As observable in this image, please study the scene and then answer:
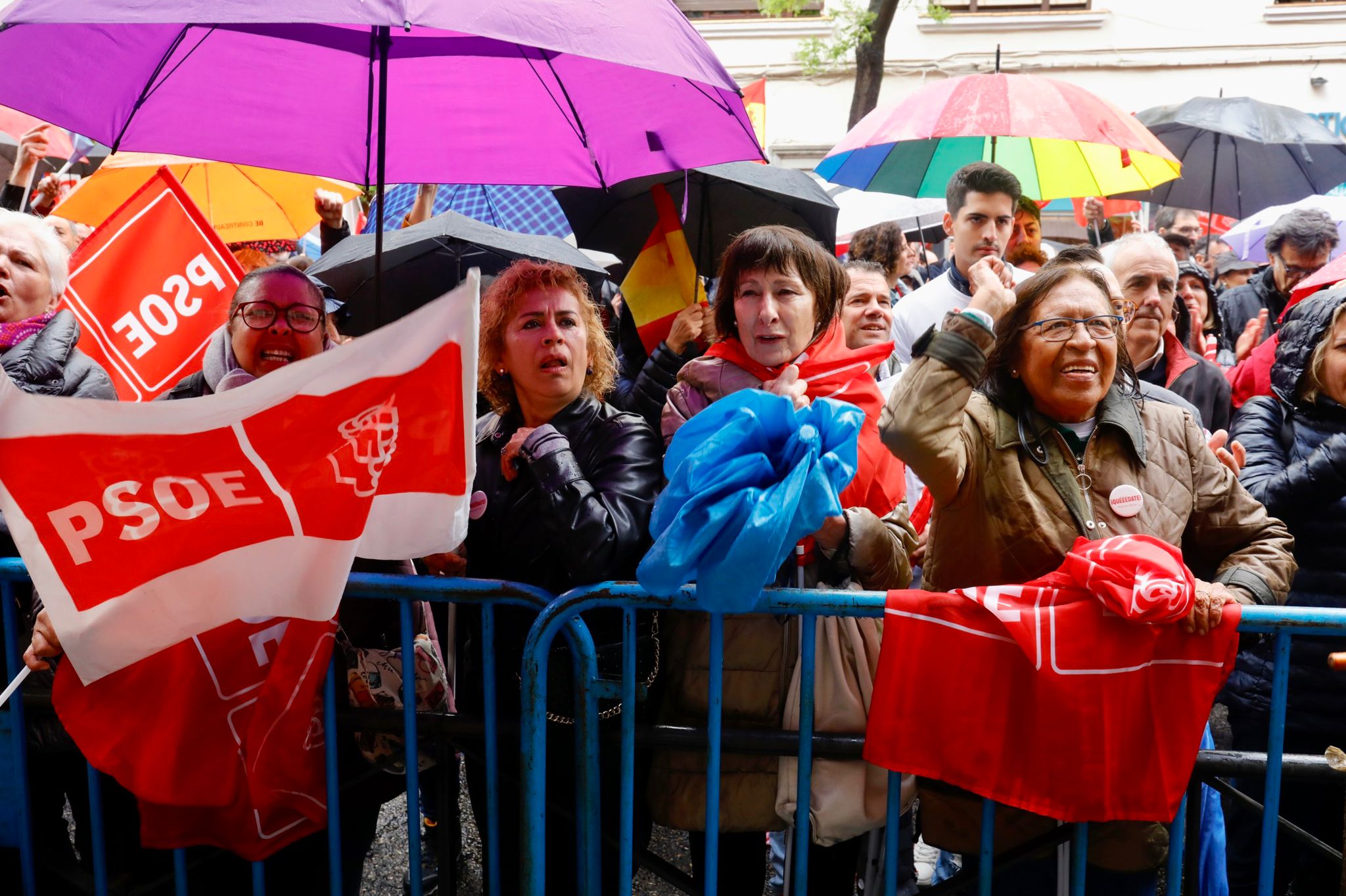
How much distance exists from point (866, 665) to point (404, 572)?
1212 millimetres

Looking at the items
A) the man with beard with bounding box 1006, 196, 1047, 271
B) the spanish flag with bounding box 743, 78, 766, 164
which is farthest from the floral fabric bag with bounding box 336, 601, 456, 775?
the spanish flag with bounding box 743, 78, 766, 164

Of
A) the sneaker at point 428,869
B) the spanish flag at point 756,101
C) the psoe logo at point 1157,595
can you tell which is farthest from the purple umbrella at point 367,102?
the spanish flag at point 756,101

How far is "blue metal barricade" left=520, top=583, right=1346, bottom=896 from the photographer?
8.22ft

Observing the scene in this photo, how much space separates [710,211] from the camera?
455 cm

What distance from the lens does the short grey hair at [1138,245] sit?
4152 millimetres

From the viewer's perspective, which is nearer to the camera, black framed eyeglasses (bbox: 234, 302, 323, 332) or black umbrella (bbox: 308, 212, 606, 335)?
black framed eyeglasses (bbox: 234, 302, 323, 332)

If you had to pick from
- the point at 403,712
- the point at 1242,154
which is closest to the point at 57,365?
the point at 403,712

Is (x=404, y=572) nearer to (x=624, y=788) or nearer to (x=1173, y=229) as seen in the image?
(x=624, y=788)

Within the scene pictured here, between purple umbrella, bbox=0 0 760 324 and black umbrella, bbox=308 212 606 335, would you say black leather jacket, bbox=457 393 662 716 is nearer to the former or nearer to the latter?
purple umbrella, bbox=0 0 760 324

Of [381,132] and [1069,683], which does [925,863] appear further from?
[381,132]

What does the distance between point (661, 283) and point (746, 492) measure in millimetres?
1845

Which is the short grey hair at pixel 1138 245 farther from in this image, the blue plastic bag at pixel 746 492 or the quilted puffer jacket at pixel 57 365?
the quilted puffer jacket at pixel 57 365

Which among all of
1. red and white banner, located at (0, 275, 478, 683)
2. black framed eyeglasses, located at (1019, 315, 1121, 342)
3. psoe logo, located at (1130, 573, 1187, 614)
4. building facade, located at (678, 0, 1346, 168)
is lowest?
psoe logo, located at (1130, 573, 1187, 614)

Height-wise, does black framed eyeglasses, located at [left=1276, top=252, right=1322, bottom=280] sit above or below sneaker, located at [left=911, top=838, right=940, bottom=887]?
above
